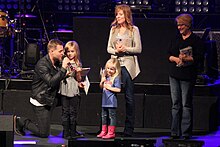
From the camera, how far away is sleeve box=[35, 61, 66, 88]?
8914 millimetres

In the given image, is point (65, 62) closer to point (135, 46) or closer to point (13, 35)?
point (135, 46)

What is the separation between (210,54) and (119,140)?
4.93 metres

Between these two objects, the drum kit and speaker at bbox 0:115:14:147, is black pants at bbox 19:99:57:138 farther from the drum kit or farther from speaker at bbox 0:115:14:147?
the drum kit

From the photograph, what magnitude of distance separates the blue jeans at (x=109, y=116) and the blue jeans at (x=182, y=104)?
905 millimetres

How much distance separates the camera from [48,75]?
911 centimetres

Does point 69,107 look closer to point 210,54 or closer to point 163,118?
point 163,118

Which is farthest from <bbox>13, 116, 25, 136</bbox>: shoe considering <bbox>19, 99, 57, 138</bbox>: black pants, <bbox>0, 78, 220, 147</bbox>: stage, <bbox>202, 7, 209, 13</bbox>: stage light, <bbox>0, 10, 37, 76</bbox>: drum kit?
<bbox>202, 7, 209, 13</bbox>: stage light

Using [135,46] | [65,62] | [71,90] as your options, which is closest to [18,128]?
[71,90]

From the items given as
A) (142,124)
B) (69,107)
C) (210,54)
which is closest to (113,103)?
(69,107)

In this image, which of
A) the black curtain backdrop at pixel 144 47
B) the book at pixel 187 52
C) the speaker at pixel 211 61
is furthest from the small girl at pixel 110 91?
the speaker at pixel 211 61

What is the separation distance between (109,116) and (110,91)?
1.22 ft

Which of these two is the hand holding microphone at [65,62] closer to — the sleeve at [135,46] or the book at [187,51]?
the sleeve at [135,46]

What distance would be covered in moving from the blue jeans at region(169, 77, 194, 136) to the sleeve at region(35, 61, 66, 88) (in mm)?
1649

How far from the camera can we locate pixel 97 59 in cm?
1099
